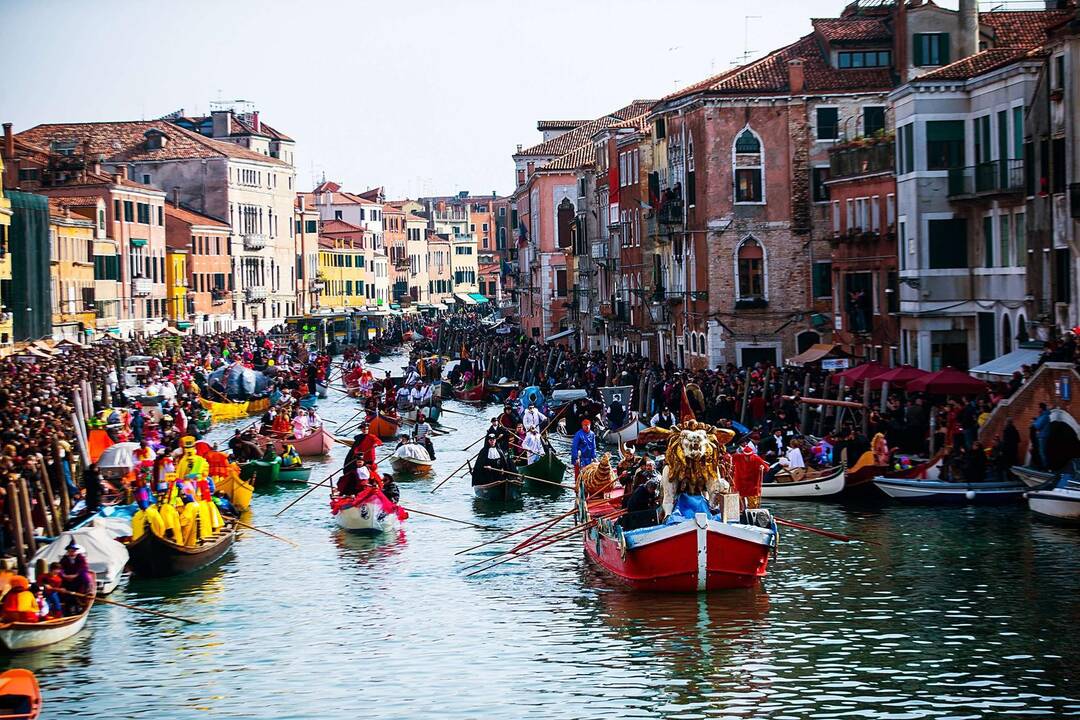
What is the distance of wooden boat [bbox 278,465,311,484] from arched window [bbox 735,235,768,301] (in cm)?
1762

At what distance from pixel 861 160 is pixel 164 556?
27.0 m

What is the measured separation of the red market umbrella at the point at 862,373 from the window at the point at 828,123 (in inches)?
525

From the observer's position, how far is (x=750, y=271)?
54.9 m

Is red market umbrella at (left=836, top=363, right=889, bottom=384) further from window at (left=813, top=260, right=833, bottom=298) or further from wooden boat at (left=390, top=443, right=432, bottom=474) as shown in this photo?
window at (left=813, top=260, right=833, bottom=298)

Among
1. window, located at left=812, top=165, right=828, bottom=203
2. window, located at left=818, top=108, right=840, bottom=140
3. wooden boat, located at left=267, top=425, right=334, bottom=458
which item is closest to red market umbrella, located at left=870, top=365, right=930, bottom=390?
window, located at left=812, top=165, right=828, bottom=203

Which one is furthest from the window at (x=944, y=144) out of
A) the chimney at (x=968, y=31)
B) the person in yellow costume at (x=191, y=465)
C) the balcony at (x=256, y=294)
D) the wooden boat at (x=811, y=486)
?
the balcony at (x=256, y=294)

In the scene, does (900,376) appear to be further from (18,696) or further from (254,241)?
(254,241)

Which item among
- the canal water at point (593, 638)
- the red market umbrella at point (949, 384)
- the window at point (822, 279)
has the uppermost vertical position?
the window at point (822, 279)

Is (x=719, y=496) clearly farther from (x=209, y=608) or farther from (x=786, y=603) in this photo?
(x=209, y=608)

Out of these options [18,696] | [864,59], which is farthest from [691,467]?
[864,59]

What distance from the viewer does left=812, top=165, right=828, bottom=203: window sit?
53.8 meters

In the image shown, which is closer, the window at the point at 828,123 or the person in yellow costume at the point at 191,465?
the person in yellow costume at the point at 191,465

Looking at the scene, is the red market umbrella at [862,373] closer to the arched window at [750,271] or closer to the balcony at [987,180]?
the balcony at [987,180]

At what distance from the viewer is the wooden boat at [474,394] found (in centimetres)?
7156
